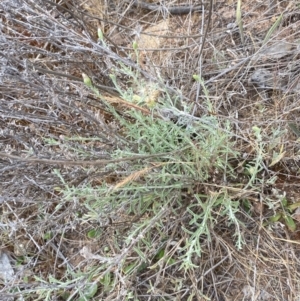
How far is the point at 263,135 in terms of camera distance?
1379 mm

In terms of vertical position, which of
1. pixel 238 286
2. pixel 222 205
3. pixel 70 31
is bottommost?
pixel 238 286

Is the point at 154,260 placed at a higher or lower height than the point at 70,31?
lower

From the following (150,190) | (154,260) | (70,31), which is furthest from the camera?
(154,260)

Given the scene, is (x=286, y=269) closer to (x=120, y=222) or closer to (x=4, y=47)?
(x=120, y=222)

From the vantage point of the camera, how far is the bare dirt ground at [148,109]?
1418 millimetres

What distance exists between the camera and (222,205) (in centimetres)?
141

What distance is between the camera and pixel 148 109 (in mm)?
1318

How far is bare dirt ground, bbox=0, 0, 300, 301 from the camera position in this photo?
4.65ft

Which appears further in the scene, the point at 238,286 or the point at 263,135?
the point at 238,286

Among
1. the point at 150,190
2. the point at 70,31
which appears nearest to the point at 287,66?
the point at 150,190

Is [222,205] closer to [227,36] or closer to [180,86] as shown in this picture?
[180,86]

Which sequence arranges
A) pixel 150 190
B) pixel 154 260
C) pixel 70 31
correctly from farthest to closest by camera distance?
pixel 154 260 < pixel 70 31 < pixel 150 190

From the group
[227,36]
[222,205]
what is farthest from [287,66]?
[222,205]

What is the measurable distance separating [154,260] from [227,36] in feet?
2.79
